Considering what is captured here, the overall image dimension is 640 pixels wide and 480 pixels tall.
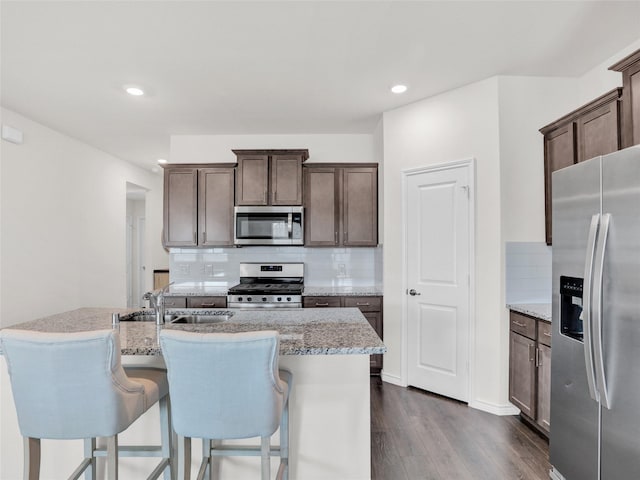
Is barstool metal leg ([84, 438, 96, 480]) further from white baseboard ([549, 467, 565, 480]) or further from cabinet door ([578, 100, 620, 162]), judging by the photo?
cabinet door ([578, 100, 620, 162])

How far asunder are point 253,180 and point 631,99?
10.8 feet

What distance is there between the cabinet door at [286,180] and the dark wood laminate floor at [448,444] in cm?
234

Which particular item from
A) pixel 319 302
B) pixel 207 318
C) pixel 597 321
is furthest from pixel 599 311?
pixel 319 302

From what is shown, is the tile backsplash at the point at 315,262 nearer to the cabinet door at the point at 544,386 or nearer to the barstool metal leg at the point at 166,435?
the cabinet door at the point at 544,386

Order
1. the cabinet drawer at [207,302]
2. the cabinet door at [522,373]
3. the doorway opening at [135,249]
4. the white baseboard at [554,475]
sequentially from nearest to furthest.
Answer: the white baseboard at [554,475] < the cabinet door at [522,373] < the cabinet drawer at [207,302] < the doorway opening at [135,249]

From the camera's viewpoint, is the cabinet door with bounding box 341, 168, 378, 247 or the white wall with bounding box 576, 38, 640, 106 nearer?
the white wall with bounding box 576, 38, 640, 106

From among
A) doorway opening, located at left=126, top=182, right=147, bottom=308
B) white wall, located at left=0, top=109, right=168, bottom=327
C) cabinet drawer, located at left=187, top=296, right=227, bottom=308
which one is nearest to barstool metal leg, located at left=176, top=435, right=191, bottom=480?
cabinet drawer, located at left=187, top=296, right=227, bottom=308

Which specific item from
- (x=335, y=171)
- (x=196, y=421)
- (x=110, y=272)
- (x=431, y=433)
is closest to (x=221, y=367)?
(x=196, y=421)

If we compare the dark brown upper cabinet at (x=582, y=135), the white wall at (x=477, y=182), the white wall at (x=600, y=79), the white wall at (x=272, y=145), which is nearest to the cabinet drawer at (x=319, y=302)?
the white wall at (x=477, y=182)

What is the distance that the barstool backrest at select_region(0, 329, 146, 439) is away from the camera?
1337mm

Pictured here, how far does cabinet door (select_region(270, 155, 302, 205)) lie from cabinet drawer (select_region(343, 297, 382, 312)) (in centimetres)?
129

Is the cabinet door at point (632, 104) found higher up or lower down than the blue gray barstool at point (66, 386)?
higher up

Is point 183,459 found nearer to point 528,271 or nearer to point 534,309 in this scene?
point 534,309

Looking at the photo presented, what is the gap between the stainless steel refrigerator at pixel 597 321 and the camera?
4.85ft
